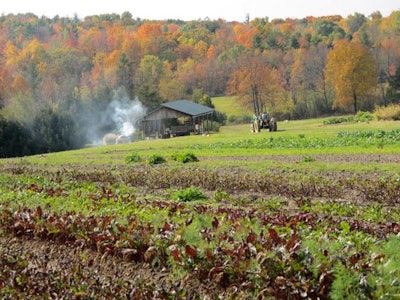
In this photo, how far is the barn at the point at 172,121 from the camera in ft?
176

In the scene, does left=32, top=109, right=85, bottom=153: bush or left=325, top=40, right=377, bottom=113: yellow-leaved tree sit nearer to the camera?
left=32, top=109, right=85, bottom=153: bush

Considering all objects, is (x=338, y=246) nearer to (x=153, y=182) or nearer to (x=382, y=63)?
(x=153, y=182)

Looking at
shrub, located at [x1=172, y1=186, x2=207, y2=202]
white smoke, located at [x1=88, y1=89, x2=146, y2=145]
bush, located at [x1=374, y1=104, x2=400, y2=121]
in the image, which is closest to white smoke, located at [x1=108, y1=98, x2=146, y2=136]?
white smoke, located at [x1=88, y1=89, x2=146, y2=145]

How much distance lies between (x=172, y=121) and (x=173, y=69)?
5583 cm

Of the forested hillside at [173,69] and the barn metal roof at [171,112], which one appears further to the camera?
the forested hillside at [173,69]

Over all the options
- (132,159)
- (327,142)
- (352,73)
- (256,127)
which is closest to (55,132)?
(256,127)

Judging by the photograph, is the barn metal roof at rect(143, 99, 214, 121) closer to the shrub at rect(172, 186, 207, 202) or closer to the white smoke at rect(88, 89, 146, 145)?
the white smoke at rect(88, 89, 146, 145)

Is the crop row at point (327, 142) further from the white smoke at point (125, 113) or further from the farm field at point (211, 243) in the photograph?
the white smoke at point (125, 113)

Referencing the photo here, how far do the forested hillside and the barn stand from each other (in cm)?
685

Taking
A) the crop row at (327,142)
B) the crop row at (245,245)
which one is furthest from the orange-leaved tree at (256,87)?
the crop row at (245,245)

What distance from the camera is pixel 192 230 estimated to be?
307 inches

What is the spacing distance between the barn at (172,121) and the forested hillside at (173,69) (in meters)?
6.85

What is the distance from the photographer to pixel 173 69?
11112cm

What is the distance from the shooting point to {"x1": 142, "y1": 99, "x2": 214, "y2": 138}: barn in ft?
176
